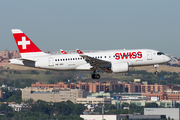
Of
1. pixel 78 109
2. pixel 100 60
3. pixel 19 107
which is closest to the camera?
pixel 100 60

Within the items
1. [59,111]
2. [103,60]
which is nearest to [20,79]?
[103,60]

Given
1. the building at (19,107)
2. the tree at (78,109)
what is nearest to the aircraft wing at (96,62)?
the tree at (78,109)

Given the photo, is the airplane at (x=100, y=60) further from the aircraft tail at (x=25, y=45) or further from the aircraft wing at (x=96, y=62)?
the aircraft tail at (x=25, y=45)

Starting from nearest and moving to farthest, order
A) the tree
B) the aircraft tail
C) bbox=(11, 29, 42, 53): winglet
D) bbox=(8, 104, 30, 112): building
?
1. the aircraft tail
2. bbox=(11, 29, 42, 53): winglet
3. the tree
4. bbox=(8, 104, 30, 112): building

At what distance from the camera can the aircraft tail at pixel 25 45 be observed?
200 feet

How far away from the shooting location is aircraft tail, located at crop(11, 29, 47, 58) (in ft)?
200

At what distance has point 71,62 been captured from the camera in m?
58.8

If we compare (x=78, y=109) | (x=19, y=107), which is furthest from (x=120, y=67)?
A: (x=19, y=107)

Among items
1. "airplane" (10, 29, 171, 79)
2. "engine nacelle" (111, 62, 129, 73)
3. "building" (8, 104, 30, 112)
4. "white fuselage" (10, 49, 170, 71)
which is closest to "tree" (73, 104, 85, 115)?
"building" (8, 104, 30, 112)

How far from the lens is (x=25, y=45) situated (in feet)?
202

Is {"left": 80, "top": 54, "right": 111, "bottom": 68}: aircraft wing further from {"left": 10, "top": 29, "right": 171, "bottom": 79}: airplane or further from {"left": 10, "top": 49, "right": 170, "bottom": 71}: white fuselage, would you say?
{"left": 10, "top": 49, "right": 170, "bottom": 71}: white fuselage

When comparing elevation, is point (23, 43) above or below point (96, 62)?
above

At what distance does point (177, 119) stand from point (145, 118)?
20.6 metres

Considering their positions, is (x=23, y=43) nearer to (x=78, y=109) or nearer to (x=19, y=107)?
(x=78, y=109)
